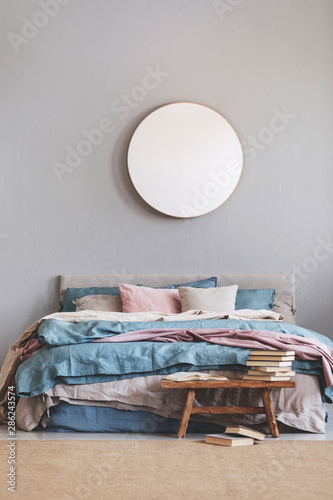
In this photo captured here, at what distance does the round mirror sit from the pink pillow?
74cm

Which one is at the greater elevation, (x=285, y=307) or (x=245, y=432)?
(x=285, y=307)

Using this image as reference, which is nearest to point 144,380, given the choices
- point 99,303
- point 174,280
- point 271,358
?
point 271,358

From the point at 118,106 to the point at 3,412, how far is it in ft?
9.20

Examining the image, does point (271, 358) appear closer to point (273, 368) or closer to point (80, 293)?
point (273, 368)

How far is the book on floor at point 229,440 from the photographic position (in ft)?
9.29

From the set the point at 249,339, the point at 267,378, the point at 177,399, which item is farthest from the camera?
the point at 249,339

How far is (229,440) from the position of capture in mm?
2830

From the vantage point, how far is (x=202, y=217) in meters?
5.07

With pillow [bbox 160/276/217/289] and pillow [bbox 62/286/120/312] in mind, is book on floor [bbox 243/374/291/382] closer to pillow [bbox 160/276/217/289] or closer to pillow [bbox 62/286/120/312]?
pillow [bbox 160/276/217/289]

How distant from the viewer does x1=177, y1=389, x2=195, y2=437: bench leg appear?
9.87 feet

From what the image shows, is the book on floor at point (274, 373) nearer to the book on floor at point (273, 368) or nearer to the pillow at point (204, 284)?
the book on floor at point (273, 368)

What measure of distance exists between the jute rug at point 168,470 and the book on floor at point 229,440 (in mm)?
36

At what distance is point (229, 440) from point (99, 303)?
204 centimetres

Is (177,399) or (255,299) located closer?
(177,399)
